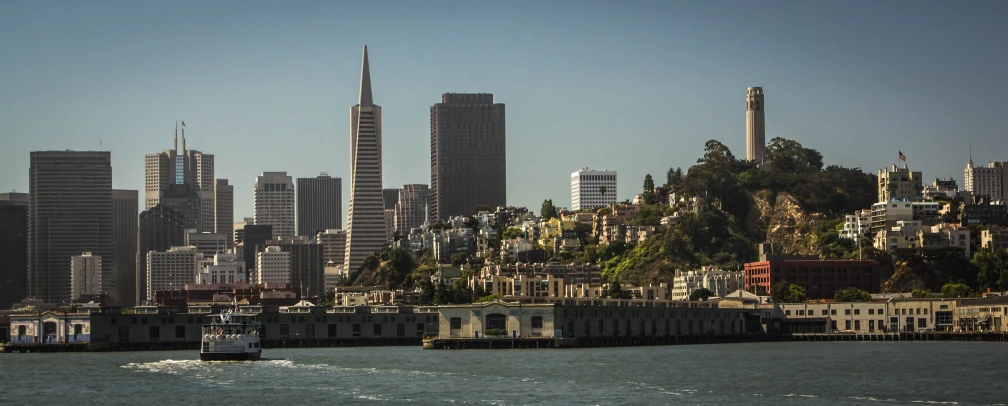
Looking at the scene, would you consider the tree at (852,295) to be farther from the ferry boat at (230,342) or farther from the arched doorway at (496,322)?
the ferry boat at (230,342)

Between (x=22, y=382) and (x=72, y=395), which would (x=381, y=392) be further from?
(x=22, y=382)

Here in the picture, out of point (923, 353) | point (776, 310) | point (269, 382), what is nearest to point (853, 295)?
point (776, 310)

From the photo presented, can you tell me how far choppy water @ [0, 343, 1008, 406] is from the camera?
8912 cm

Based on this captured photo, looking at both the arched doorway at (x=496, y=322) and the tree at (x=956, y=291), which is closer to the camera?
the arched doorway at (x=496, y=322)

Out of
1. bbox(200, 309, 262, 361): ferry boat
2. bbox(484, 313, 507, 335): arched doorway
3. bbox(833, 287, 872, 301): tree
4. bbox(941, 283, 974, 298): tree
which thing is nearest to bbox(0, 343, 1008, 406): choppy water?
bbox(200, 309, 262, 361): ferry boat

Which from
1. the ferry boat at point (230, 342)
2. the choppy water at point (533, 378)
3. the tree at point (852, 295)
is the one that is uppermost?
the tree at point (852, 295)

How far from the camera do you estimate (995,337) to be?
524ft

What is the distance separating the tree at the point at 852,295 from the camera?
7628 inches

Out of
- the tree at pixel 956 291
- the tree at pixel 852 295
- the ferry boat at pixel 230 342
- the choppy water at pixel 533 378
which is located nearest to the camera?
the choppy water at pixel 533 378

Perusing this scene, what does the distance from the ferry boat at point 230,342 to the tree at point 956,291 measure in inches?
3862

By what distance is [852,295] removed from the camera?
195 m

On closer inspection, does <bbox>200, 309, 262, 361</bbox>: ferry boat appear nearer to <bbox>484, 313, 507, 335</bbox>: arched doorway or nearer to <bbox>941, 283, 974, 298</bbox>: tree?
<bbox>484, 313, 507, 335</bbox>: arched doorway

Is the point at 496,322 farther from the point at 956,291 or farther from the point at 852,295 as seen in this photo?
the point at 956,291

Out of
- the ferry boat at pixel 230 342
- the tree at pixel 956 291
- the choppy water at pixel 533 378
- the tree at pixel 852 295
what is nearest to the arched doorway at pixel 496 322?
the choppy water at pixel 533 378
